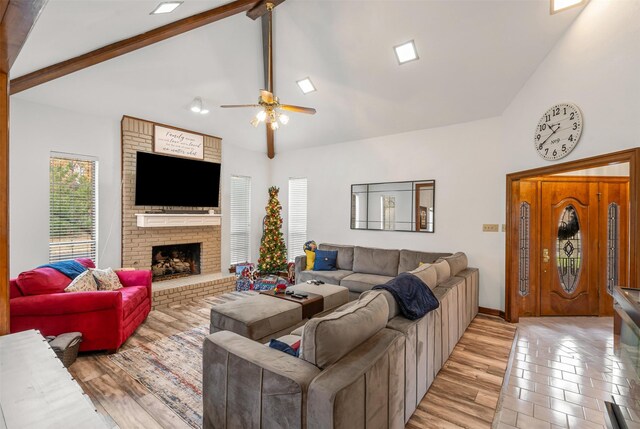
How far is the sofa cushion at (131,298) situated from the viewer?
3529mm

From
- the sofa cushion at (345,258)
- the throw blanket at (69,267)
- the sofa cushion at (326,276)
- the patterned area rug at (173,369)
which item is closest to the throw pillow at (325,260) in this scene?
the sofa cushion at (345,258)

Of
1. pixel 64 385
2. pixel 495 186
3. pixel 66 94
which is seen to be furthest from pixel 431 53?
pixel 66 94

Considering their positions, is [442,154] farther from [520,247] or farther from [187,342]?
[187,342]

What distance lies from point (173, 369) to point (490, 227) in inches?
182

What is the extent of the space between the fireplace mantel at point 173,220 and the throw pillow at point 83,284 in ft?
5.04

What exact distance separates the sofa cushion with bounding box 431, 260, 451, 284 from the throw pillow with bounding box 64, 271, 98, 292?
13.1 ft

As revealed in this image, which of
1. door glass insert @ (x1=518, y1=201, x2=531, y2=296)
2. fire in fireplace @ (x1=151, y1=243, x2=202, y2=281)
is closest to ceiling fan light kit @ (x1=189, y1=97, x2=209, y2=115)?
fire in fireplace @ (x1=151, y1=243, x2=202, y2=281)

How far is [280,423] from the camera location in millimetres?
1589

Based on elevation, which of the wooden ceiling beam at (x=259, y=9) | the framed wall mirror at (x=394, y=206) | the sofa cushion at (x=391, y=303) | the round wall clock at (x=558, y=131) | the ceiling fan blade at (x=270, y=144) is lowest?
the sofa cushion at (x=391, y=303)

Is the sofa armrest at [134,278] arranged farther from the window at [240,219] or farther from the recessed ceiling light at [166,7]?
the recessed ceiling light at [166,7]

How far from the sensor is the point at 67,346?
2.89 metres

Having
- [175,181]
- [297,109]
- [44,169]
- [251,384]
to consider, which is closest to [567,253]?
[297,109]

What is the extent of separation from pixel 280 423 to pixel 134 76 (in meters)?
4.82

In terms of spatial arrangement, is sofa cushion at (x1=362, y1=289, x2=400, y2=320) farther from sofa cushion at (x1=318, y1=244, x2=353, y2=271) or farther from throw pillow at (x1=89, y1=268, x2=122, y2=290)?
throw pillow at (x1=89, y1=268, x2=122, y2=290)
